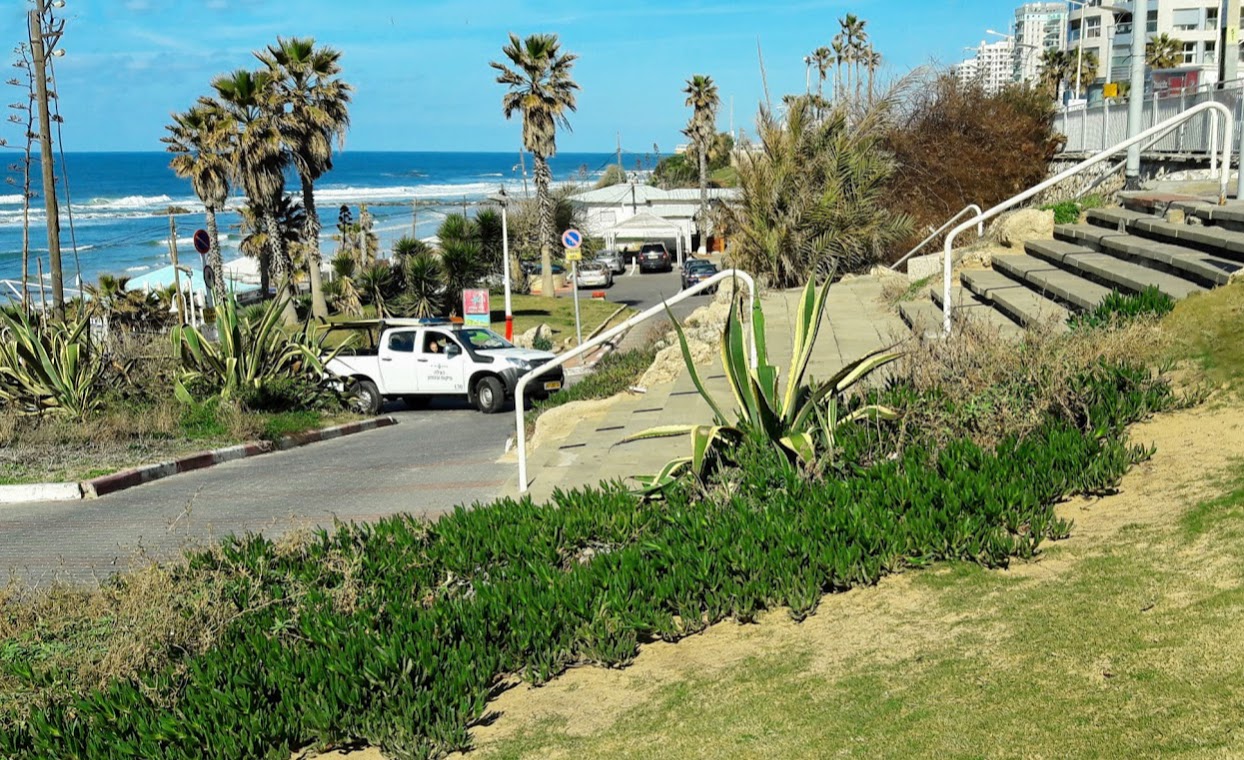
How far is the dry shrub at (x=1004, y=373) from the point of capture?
7543mm

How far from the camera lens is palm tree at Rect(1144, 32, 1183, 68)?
72500 mm

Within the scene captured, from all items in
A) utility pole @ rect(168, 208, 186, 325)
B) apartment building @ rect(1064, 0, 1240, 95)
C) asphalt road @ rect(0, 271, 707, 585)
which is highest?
apartment building @ rect(1064, 0, 1240, 95)

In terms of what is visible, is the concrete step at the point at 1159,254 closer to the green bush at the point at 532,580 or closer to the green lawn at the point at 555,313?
the green bush at the point at 532,580

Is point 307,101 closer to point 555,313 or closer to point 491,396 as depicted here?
point 555,313

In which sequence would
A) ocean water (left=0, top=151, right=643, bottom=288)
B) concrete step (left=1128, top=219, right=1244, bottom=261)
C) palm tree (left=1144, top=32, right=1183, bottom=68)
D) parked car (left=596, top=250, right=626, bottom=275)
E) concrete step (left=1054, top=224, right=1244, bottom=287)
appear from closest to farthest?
concrete step (left=1054, top=224, right=1244, bottom=287)
concrete step (left=1128, top=219, right=1244, bottom=261)
parked car (left=596, top=250, right=626, bottom=275)
palm tree (left=1144, top=32, right=1183, bottom=68)
ocean water (left=0, top=151, right=643, bottom=288)

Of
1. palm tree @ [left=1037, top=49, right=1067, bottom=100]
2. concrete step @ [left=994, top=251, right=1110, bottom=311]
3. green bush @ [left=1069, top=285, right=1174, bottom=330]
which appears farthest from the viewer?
palm tree @ [left=1037, top=49, right=1067, bottom=100]

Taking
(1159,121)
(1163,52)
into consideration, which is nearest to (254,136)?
(1159,121)

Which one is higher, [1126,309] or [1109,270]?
[1109,270]

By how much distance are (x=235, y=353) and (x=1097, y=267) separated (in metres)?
11.9

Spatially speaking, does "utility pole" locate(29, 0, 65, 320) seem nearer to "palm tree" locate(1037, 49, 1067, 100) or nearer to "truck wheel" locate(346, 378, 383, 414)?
"truck wheel" locate(346, 378, 383, 414)

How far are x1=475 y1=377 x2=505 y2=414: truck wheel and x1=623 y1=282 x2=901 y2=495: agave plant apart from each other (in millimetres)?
12917

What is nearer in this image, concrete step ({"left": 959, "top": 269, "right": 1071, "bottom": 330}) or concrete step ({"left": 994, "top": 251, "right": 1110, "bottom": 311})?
concrete step ({"left": 959, "top": 269, "right": 1071, "bottom": 330})

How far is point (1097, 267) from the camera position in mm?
11312

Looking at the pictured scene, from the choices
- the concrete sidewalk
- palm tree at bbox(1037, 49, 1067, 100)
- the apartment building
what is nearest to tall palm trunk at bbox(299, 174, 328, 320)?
the concrete sidewalk
